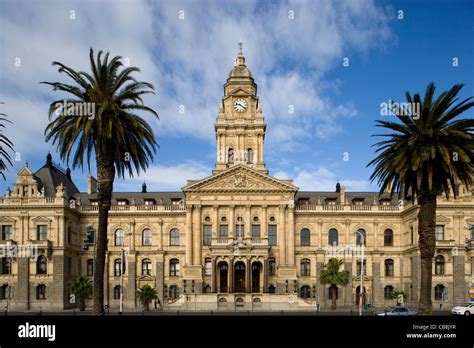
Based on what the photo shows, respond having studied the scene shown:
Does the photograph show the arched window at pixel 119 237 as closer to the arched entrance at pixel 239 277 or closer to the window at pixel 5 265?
the window at pixel 5 265

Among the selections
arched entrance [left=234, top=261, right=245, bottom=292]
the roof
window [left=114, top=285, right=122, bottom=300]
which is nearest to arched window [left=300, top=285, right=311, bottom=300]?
arched entrance [left=234, top=261, right=245, bottom=292]

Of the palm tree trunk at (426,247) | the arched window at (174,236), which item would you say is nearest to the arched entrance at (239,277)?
the arched window at (174,236)

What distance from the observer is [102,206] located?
3878cm

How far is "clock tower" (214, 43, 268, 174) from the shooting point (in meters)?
92.1

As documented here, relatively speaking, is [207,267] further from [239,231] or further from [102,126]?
[102,126]

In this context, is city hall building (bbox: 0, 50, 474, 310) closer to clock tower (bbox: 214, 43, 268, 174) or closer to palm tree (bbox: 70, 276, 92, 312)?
clock tower (bbox: 214, 43, 268, 174)

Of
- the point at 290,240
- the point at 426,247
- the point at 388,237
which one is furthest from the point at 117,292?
the point at 426,247

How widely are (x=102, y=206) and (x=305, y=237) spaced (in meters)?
54.1

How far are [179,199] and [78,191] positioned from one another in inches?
762

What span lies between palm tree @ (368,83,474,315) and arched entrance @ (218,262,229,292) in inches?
1786
